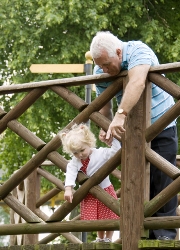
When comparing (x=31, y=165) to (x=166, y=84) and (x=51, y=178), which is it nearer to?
(x=166, y=84)

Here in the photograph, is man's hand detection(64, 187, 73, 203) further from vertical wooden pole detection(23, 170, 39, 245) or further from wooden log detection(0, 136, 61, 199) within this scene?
vertical wooden pole detection(23, 170, 39, 245)

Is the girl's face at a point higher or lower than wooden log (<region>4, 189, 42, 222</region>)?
higher

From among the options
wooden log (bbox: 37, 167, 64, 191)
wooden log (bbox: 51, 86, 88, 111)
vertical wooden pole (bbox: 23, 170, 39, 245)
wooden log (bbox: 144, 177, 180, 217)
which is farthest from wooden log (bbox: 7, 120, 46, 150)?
vertical wooden pole (bbox: 23, 170, 39, 245)

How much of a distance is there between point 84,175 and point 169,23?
46.6 feet

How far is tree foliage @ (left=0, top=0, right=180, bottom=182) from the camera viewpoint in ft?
61.4

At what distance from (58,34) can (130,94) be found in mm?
13638

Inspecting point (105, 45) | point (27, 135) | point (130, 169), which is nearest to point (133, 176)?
point (130, 169)

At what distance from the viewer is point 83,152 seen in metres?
6.50

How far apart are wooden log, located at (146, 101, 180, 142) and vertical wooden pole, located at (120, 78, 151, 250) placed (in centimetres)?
6

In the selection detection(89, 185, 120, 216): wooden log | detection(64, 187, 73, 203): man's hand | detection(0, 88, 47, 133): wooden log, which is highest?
detection(0, 88, 47, 133): wooden log

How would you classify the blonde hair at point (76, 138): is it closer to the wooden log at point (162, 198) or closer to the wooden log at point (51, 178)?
the wooden log at point (162, 198)

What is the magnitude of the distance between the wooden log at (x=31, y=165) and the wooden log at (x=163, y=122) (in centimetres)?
82

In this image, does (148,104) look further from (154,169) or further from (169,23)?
(169,23)

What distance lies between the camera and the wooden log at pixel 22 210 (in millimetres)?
6730
